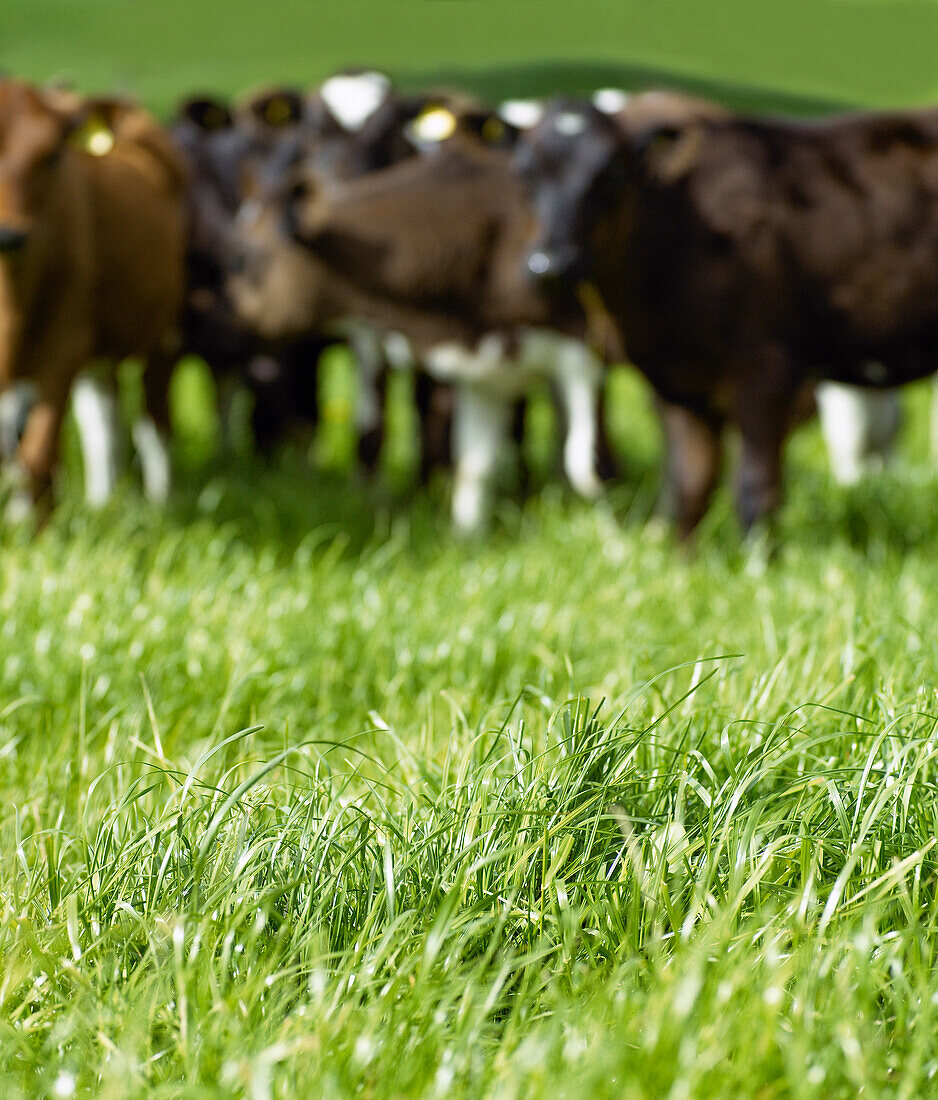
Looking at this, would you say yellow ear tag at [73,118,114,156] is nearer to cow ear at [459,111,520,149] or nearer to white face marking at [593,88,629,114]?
cow ear at [459,111,520,149]

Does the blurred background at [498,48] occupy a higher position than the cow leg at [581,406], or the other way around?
the blurred background at [498,48]

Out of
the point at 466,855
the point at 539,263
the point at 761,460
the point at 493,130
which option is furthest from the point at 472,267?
the point at 466,855

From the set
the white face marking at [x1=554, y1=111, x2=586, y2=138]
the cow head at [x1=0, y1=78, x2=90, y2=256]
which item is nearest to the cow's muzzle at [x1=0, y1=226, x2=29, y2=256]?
the cow head at [x1=0, y1=78, x2=90, y2=256]

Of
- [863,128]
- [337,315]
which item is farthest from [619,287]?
[337,315]

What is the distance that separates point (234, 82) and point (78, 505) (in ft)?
9.52

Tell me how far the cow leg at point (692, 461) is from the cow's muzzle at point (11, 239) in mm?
2211

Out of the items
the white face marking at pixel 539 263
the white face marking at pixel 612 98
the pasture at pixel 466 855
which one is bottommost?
the pasture at pixel 466 855

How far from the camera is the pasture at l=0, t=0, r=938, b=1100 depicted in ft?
4.19

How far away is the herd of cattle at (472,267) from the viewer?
161 inches

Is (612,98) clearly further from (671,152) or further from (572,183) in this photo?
(572,183)

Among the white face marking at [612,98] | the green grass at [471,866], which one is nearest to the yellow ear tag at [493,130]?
the white face marking at [612,98]

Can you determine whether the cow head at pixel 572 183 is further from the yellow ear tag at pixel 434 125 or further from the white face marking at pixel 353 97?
the white face marking at pixel 353 97

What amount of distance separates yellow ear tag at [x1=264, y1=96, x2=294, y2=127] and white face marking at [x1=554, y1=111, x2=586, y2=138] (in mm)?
2053

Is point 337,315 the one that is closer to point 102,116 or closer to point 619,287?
point 102,116
